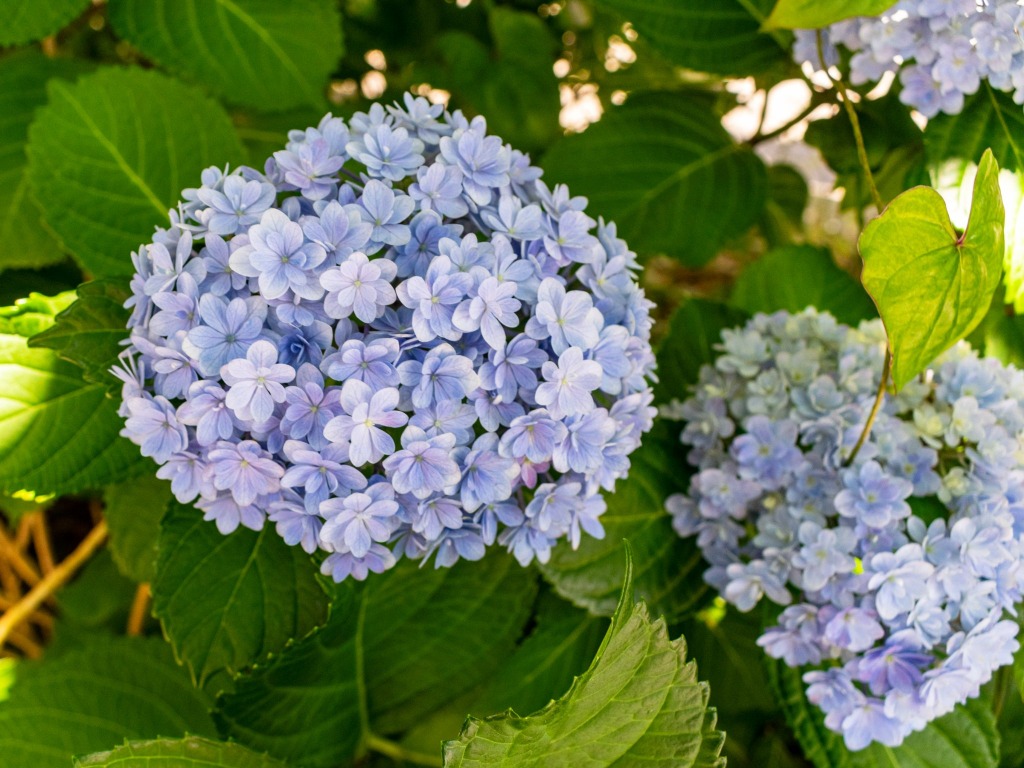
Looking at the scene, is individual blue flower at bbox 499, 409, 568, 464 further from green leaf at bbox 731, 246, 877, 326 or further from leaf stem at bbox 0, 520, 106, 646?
leaf stem at bbox 0, 520, 106, 646

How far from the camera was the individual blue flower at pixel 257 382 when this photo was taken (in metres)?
0.63

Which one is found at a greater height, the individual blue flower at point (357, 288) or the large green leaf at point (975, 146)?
the large green leaf at point (975, 146)

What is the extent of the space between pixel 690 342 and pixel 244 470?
593 millimetres

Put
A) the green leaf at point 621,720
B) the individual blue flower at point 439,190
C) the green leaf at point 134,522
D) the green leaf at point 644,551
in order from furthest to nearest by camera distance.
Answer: the green leaf at point 134,522
the green leaf at point 644,551
the individual blue flower at point 439,190
the green leaf at point 621,720

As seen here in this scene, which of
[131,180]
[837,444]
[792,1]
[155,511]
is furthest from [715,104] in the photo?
[155,511]

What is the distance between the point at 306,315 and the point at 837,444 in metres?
0.52

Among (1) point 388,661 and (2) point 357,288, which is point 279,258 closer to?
(2) point 357,288

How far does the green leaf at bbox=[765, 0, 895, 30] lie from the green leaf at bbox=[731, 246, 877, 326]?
14.0 inches

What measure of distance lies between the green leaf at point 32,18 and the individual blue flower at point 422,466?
→ 0.69 m

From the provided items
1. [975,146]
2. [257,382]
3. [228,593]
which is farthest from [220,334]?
[975,146]

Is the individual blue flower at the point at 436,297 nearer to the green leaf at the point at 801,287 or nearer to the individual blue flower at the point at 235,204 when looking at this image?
the individual blue flower at the point at 235,204

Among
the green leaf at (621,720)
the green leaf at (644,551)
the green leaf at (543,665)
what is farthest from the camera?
the green leaf at (543,665)

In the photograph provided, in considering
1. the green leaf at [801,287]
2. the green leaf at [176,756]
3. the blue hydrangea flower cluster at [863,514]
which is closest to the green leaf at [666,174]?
the green leaf at [801,287]

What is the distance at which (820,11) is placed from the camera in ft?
2.80
